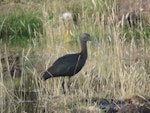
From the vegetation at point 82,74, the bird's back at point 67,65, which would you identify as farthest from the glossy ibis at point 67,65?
the vegetation at point 82,74

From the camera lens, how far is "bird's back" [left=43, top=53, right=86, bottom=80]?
10.2 meters

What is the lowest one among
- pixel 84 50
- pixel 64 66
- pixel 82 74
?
pixel 82 74

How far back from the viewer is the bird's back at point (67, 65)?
33.6ft

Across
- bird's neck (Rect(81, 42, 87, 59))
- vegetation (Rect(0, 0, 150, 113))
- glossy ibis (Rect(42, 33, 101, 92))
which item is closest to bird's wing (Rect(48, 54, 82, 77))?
glossy ibis (Rect(42, 33, 101, 92))

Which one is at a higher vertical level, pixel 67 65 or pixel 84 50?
pixel 84 50

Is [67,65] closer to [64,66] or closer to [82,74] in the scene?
[64,66]

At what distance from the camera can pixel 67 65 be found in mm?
10422

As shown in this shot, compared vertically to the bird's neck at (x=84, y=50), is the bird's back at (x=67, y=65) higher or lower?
lower

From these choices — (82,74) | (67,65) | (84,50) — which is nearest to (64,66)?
(67,65)

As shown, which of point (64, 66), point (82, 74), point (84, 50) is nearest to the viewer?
point (64, 66)

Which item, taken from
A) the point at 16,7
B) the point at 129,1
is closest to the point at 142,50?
the point at 129,1

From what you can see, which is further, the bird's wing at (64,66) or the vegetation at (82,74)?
the bird's wing at (64,66)

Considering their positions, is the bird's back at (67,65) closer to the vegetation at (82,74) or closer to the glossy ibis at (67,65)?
the glossy ibis at (67,65)

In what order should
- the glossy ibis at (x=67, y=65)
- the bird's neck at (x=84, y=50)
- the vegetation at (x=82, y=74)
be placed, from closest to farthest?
the vegetation at (x=82, y=74)
the glossy ibis at (x=67, y=65)
the bird's neck at (x=84, y=50)
